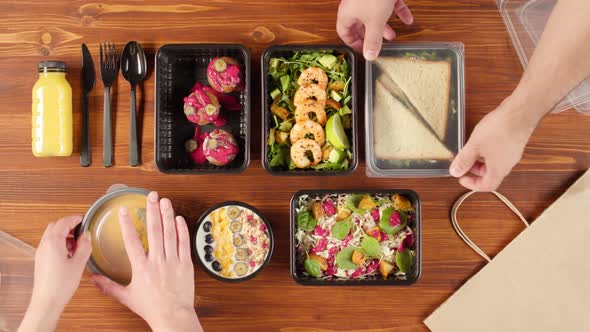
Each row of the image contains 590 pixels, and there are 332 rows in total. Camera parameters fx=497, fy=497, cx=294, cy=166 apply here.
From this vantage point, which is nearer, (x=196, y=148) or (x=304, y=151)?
(x=304, y=151)

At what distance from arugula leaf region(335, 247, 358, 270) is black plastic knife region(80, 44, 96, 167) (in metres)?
0.83

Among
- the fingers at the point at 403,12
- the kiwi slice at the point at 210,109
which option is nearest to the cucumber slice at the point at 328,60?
the fingers at the point at 403,12

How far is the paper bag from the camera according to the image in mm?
1507

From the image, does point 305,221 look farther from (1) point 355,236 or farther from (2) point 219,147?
(2) point 219,147

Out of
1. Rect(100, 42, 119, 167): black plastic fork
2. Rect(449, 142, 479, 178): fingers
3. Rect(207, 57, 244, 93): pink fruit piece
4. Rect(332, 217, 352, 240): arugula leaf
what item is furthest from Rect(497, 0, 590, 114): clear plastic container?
Rect(100, 42, 119, 167): black plastic fork

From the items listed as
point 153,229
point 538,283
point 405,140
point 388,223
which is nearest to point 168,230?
point 153,229

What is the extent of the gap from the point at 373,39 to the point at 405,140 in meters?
0.32

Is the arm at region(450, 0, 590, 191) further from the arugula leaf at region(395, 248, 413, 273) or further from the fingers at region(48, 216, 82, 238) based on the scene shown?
the fingers at region(48, 216, 82, 238)

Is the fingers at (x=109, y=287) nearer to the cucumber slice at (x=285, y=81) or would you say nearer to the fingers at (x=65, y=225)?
the fingers at (x=65, y=225)

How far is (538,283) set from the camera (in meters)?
1.52

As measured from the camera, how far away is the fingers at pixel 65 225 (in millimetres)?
1411

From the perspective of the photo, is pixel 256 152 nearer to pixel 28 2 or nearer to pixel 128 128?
pixel 128 128

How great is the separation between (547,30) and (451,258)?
74 cm

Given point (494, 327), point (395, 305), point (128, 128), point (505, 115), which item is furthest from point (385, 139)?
point (128, 128)
